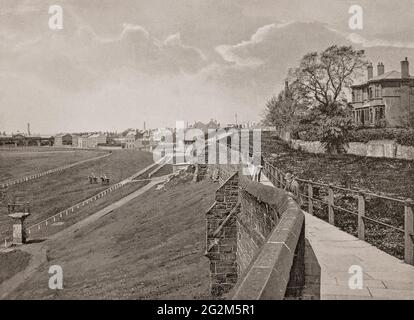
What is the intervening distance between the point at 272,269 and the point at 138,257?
59.6 ft

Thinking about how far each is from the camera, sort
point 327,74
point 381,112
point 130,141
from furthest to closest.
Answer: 1. point 130,141
2. point 381,112
3. point 327,74

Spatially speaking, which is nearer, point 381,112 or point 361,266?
point 361,266

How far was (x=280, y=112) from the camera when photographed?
56.2 meters

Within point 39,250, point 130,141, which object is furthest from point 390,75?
point 130,141

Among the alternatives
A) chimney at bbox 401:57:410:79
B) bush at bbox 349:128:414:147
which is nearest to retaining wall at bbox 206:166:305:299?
bush at bbox 349:128:414:147

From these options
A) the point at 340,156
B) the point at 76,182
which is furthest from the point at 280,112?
the point at 76,182

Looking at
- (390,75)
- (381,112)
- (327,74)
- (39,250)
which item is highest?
(390,75)

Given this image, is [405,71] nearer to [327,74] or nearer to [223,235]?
[327,74]

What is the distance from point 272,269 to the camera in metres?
3.28

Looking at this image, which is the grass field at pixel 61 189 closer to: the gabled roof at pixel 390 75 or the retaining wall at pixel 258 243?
the retaining wall at pixel 258 243

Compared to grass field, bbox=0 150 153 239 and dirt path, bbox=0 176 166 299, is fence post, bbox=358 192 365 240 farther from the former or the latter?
grass field, bbox=0 150 153 239
